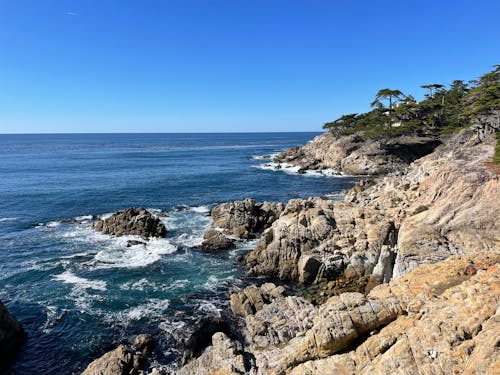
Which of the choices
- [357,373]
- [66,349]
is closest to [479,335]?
[357,373]

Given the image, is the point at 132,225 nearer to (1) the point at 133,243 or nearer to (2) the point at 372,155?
(1) the point at 133,243

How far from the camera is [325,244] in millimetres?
28906

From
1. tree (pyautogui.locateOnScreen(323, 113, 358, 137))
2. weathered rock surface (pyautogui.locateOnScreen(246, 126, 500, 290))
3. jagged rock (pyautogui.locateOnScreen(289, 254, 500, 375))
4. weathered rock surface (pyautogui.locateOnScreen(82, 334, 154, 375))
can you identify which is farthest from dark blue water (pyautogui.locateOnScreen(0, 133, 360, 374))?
tree (pyautogui.locateOnScreen(323, 113, 358, 137))

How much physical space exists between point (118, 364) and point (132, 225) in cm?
2463

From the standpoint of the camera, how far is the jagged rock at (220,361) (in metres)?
15.0

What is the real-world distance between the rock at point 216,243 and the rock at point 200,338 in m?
14.8

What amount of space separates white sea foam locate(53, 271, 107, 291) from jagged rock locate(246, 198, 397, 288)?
499 inches

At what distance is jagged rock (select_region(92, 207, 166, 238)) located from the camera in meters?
39.9

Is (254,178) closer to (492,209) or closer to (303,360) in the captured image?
(492,209)

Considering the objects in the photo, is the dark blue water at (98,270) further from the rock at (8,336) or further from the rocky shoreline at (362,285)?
the rocky shoreline at (362,285)

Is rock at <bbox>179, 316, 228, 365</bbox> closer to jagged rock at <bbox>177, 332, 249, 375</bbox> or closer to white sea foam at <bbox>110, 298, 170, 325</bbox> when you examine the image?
jagged rock at <bbox>177, 332, 249, 375</bbox>

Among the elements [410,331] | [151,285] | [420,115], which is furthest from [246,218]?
[420,115]

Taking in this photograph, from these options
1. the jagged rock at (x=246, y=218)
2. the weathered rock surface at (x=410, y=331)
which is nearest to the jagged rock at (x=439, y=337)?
the weathered rock surface at (x=410, y=331)

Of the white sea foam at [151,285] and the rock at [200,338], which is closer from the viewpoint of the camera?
the rock at [200,338]
